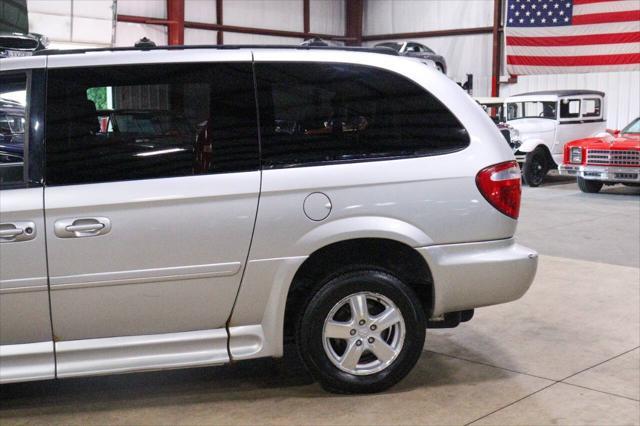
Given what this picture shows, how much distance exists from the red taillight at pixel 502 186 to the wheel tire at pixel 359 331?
59 cm

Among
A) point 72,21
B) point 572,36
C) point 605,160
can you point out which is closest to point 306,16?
point 572,36

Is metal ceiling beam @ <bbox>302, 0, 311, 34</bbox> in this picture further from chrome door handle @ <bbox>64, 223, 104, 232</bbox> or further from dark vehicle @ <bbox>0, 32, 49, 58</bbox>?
chrome door handle @ <bbox>64, 223, 104, 232</bbox>

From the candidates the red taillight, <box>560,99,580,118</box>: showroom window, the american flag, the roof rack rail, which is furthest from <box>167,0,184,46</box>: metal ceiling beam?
the red taillight

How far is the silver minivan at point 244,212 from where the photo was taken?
3.43 metres

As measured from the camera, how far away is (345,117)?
12.3 feet

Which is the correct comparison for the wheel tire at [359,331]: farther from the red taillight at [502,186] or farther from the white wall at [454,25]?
the white wall at [454,25]

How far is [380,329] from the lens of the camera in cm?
377

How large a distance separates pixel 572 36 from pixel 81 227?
19.3 metres

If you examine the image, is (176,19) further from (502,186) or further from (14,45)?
(502,186)

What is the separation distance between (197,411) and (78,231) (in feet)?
3.28

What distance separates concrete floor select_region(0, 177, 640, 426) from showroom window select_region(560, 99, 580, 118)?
11260 mm

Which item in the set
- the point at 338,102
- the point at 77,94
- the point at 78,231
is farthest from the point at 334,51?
the point at 78,231

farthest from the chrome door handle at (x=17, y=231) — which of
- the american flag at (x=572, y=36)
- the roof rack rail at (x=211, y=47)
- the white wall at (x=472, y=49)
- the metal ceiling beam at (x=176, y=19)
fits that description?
the metal ceiling beam at (x=176, y=19)

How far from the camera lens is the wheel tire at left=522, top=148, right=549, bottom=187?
15.6 metres
